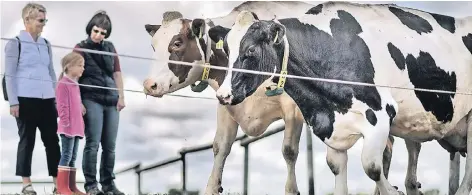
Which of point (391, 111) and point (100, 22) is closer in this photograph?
point (391, 111)

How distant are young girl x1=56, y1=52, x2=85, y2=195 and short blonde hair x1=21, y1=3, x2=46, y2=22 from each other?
0.31m

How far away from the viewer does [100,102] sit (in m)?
7.03

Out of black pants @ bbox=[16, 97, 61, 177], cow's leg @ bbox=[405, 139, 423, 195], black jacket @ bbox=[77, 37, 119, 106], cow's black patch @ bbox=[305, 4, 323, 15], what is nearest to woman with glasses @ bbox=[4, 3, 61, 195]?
black pants @ bbox=[16, 97, 61, 177]

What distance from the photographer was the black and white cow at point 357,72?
248 inches

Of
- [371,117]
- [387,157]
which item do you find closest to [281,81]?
[371,117]

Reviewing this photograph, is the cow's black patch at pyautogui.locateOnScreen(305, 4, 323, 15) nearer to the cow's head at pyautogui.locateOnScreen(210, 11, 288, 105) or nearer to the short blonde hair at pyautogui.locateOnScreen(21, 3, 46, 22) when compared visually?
the cow's head at pyautogui.locateOnScreen(210, 11, 288, 105)

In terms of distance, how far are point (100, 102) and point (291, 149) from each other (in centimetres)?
121

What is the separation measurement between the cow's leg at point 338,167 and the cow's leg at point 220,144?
753mm

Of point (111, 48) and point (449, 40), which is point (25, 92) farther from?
point (449, 40)

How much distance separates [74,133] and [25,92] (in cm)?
39

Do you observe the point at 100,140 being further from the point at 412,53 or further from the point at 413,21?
the point at 413,21

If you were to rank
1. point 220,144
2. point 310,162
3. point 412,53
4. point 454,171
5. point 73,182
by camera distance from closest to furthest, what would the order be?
point 412,53
point 73,182
point 220,144
point 310,162
point 454,171

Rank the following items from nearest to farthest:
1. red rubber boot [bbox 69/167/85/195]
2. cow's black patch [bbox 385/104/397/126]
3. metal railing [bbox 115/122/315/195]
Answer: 1. cow's black patch [bbox 385/104/397/126]
2. red rubber boot [bbox 69/167/85/195]
3. metal railing [bbox 115/122/315/195]

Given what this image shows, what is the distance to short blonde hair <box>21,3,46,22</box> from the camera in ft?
22.5
